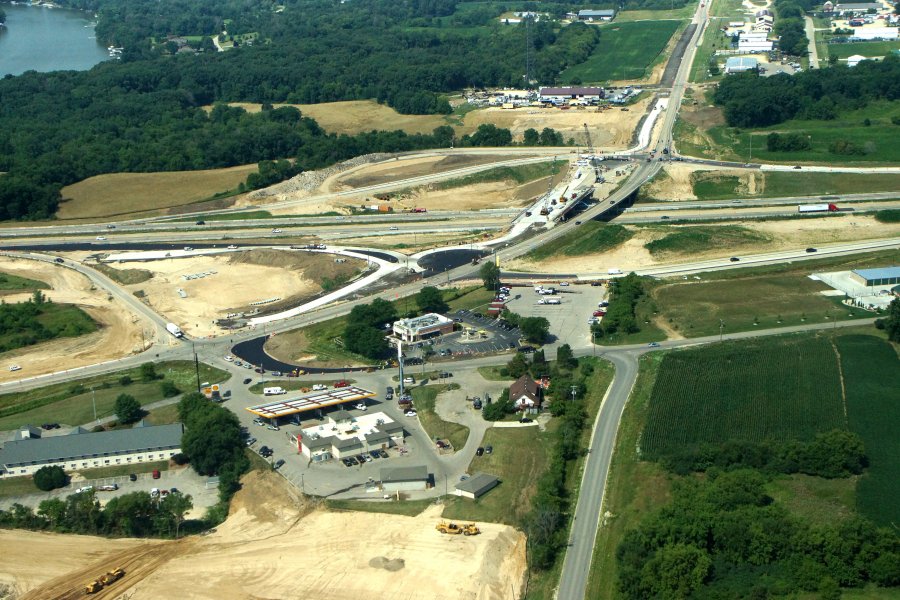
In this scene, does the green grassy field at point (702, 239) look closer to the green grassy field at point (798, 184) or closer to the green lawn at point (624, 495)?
the green grassy field at point (798, 184)

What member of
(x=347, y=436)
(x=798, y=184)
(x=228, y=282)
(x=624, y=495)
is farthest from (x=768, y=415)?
(x=798, y=184)

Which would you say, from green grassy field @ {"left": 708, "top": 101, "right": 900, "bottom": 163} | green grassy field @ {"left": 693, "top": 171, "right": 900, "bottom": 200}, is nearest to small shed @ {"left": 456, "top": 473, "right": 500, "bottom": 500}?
green grassy field @ {"left": 693, "top": 171, "right": 900, "bottom": 200}

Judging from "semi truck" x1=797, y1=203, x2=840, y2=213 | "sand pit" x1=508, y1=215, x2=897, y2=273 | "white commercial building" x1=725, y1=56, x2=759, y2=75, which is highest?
"white commercial building" x1=725, y1=56, x2=759, y2=75

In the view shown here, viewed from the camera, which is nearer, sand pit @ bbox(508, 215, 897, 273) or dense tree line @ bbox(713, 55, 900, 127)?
sand pit @ bbox(508, 215, 897, 273)

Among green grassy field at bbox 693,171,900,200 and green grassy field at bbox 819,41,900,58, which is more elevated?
green grassy field at bbox 819,41,900,58

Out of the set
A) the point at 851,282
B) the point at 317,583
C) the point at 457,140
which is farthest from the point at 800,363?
the point at 457,140

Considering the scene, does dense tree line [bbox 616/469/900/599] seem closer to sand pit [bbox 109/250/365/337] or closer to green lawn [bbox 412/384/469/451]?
green lawn [bbox 412/384/469/451]
